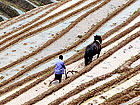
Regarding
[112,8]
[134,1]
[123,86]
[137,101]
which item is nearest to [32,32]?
[112,8]

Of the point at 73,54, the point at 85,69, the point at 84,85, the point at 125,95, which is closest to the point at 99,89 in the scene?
the point at 84,85

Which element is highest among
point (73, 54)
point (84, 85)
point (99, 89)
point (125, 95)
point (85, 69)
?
point (73, 54)

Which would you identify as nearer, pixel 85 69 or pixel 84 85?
pixel 84 85

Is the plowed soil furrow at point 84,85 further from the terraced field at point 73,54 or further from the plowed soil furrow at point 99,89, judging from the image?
the plowed soil furrow at point 99,89

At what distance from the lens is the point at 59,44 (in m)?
23.8

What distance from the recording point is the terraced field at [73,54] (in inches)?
560

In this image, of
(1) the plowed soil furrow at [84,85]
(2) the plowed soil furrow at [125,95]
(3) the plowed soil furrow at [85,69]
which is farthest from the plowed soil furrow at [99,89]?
(3) the plowed soil furrow at [85,69]

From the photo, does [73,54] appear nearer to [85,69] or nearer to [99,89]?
[85,69]

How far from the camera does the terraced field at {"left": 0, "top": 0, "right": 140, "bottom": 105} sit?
46.7 ft


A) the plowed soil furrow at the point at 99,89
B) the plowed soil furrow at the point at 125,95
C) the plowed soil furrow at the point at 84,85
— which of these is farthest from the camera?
the plowed soil furrow at the point at 84,85

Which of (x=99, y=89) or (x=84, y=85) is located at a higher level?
(x=84, y=85)

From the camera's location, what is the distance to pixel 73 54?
21.7 metres

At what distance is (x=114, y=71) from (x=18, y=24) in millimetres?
15755

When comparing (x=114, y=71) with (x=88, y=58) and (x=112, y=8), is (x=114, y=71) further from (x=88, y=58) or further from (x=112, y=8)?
(x=112, y=8)
